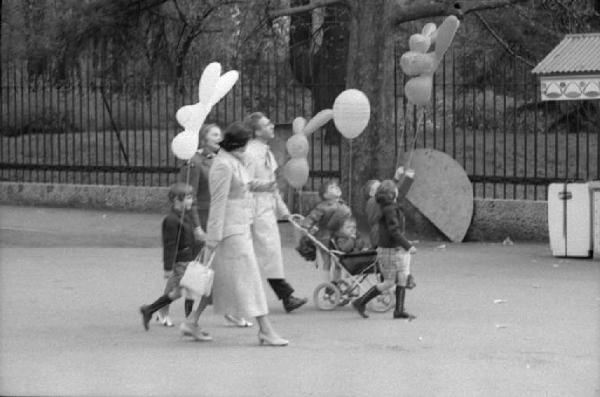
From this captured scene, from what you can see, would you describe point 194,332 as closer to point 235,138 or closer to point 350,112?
point 235,138

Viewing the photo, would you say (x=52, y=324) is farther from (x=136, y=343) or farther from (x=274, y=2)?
(x=274, y=2)

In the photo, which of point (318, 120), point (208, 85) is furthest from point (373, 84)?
point (208, 85)

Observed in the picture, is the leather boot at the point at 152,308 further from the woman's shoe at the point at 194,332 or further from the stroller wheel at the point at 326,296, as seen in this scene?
the stroller wheel at the point at 326,296

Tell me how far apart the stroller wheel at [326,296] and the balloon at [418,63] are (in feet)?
8.53

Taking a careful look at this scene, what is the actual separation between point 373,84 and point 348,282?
A: 6202 mm

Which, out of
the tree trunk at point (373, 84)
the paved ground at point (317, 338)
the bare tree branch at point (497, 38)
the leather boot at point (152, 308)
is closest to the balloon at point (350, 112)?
the paved ground at point (317, 338)

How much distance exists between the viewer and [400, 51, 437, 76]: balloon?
13.4m

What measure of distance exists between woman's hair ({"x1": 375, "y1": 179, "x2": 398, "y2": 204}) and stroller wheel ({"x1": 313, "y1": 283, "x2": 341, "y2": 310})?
0.88 m

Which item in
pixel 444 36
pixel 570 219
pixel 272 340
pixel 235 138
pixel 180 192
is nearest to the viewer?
pixel 272 340

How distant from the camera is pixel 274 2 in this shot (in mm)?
20812

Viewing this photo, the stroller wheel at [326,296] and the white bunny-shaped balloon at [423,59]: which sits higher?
the white bunny-shaped balloon at [423,59]

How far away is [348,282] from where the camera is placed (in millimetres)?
11883

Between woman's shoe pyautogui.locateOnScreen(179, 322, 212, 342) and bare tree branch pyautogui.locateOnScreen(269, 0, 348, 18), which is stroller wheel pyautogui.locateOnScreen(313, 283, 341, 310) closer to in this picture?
A: woman's shoe pyautogui.locateOnScreen(179, 322, 212, 342)

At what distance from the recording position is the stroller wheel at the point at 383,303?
11750mm
